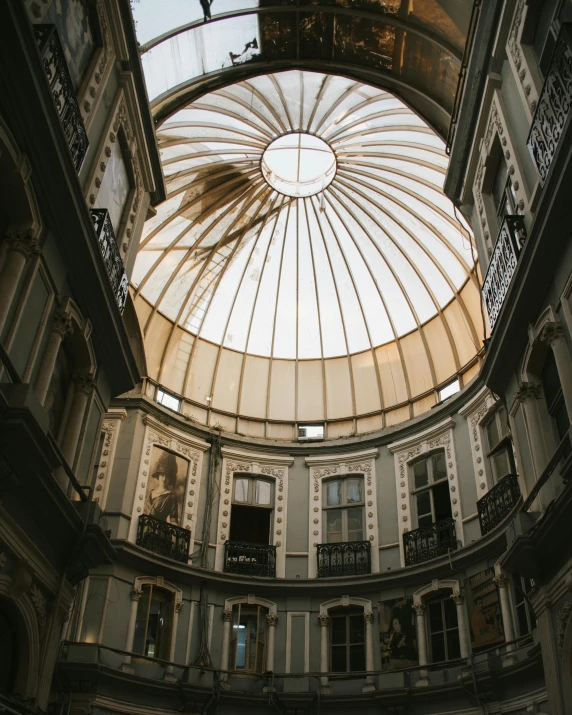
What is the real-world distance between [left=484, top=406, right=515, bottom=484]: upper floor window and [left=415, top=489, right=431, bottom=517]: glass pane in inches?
89.8

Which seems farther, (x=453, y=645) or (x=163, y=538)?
(x=163, y=538)

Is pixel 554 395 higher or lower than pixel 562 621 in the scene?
higher

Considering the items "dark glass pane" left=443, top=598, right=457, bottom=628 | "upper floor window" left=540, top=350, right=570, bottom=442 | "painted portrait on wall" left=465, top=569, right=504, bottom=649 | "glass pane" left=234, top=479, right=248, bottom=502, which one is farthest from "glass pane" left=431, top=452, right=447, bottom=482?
"upper floor window" left=540, top=350, right=570, bottom=442

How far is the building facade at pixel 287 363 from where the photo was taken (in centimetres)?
905

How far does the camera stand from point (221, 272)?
22.3 m

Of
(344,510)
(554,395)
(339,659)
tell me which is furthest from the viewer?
(344,510)

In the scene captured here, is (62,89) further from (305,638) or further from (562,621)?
(305,638)

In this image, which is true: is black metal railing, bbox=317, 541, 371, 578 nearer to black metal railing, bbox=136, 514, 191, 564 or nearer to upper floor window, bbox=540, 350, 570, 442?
black metal railing, bbox=136, 514, 191, 564

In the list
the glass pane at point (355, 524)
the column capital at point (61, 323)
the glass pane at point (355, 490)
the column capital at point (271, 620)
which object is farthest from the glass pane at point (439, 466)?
the column capital at point (61, 323)

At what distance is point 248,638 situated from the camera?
57.9 ft

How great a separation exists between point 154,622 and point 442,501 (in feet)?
26.5

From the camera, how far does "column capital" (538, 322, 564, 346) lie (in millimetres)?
9173

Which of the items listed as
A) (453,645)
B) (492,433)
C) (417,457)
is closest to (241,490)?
(417,457)

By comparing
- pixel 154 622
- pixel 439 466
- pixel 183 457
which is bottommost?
pixel 154 622
